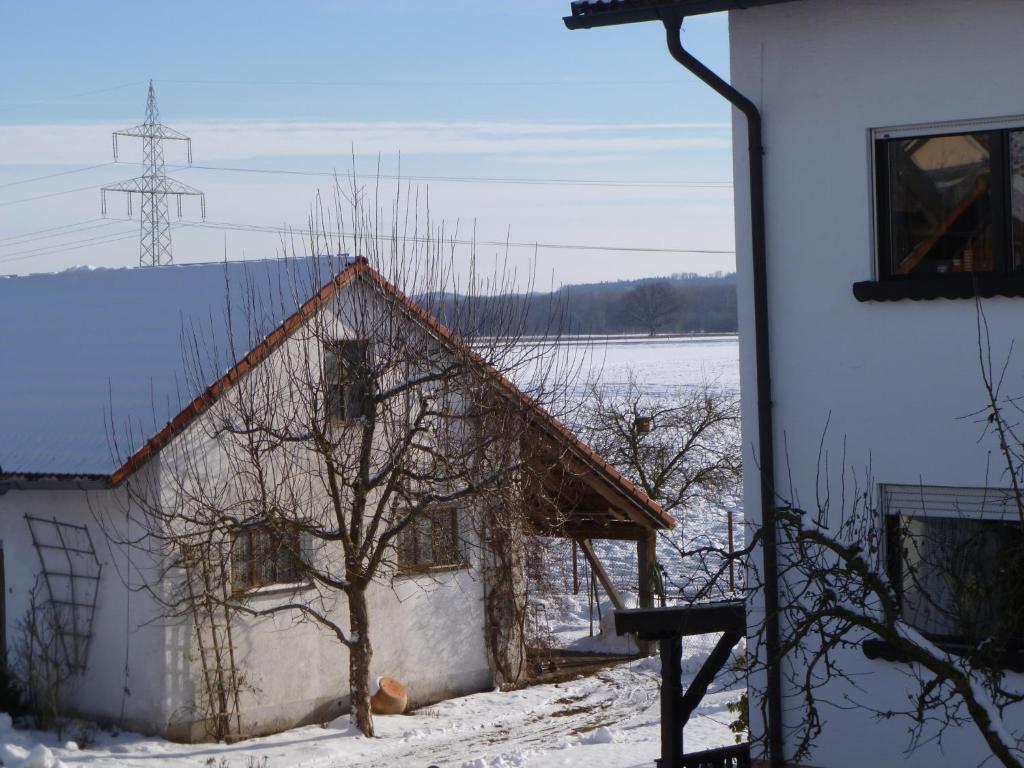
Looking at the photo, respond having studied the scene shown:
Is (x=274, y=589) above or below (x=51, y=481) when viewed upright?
below

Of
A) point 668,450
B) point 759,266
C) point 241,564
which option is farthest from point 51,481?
point 668,450

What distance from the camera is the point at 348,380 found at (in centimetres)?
1472

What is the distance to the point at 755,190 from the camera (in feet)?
27.1

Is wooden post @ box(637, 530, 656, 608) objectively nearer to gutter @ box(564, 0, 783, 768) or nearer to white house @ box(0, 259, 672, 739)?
white house @ box(0, 259, 672, 739)

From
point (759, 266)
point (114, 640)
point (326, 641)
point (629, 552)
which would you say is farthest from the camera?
point (629, 552)

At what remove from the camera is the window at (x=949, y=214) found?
7602 millimetres

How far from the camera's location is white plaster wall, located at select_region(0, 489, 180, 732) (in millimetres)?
14492

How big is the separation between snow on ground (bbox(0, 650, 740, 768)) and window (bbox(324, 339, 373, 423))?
364cm

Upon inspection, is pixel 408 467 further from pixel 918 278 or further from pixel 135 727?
pixel 918 278

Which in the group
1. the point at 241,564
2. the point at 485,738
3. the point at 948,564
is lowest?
the point at 485,738

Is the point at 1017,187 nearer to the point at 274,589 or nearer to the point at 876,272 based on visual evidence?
the point at 876,272

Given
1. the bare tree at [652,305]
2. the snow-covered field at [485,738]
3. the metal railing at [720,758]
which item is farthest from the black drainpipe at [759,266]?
the bare tree at [652,305]

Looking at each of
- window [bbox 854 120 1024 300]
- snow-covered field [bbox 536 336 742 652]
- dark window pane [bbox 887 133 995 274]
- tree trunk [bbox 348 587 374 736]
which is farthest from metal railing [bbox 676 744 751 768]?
tree trunk [bbox 348 587 374 736]

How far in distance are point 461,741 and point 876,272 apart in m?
8.44
